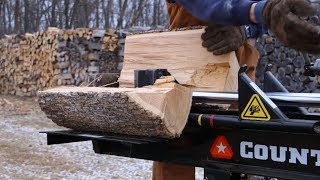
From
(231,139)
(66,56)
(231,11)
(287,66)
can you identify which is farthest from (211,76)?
(66,56)

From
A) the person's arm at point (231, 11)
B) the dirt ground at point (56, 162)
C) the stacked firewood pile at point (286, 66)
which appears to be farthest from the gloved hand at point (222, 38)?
the stacked firewood pile at point (286, 66)

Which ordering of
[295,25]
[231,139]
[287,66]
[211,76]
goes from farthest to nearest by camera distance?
1. [287,66]
2. [211,76]
3. [231,139]
4. [295,25]

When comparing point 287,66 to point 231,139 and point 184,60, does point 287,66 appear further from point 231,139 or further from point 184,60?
point 231,139

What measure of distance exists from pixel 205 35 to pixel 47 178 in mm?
3474

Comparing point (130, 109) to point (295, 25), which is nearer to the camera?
point (295, 25)

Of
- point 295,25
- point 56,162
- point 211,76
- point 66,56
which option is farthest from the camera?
point 66,56

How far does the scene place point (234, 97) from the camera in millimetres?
2236

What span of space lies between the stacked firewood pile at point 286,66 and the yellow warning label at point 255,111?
24.3 ft

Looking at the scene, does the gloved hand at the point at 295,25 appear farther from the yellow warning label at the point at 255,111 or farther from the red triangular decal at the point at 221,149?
the red triangular decal at the point at 221,149

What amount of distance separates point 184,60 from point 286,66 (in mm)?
7158

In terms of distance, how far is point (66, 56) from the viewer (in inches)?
518

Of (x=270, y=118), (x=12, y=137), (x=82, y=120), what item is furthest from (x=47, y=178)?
(x=270, y=118)

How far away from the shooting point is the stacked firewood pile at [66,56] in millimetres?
12703

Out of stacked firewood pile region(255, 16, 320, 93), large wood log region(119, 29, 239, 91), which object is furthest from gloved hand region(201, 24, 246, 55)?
stacked firewood pile region(255, 16, 320, 93)
